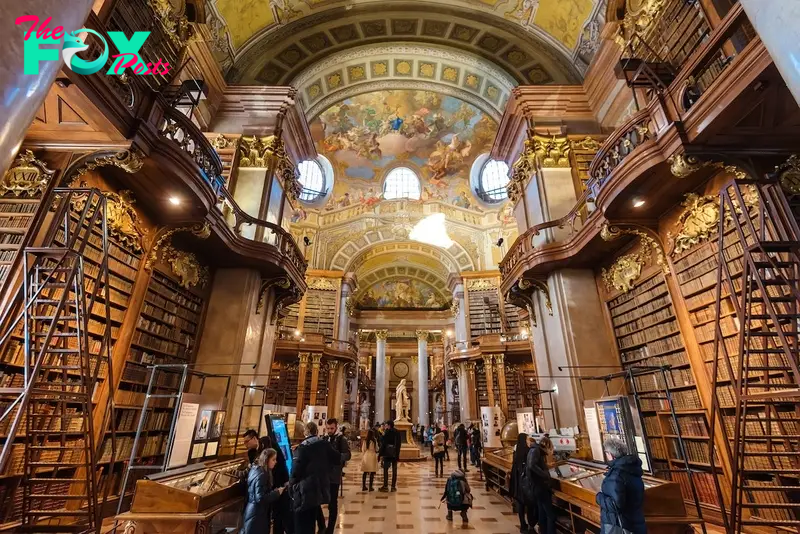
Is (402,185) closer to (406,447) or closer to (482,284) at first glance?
(482,284)

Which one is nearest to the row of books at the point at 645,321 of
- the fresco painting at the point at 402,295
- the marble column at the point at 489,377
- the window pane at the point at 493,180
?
the marble column at the point at 489,377

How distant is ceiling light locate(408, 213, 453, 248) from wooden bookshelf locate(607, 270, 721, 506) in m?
13.2

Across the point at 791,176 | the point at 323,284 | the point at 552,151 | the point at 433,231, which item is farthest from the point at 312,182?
the point at 791,176

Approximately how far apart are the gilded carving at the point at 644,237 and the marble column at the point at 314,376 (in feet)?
41.6

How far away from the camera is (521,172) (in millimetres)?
9203

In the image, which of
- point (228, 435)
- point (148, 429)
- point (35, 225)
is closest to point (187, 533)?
point (148, 429)

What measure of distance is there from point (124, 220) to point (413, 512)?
18.9 feet

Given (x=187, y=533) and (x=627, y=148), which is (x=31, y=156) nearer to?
(x=187, y=533)

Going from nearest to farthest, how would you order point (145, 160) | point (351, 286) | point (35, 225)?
point (35, 225) → point (145, 160) → point (351, 286)

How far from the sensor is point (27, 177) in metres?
3.86

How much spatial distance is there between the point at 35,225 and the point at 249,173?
515 centimetres

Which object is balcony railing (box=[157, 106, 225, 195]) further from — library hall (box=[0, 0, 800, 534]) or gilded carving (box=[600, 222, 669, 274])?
gilded carving (box=[600, 222, 669, 274])

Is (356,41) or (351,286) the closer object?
(356,41)

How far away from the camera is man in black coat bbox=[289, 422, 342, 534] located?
11.0 feet
